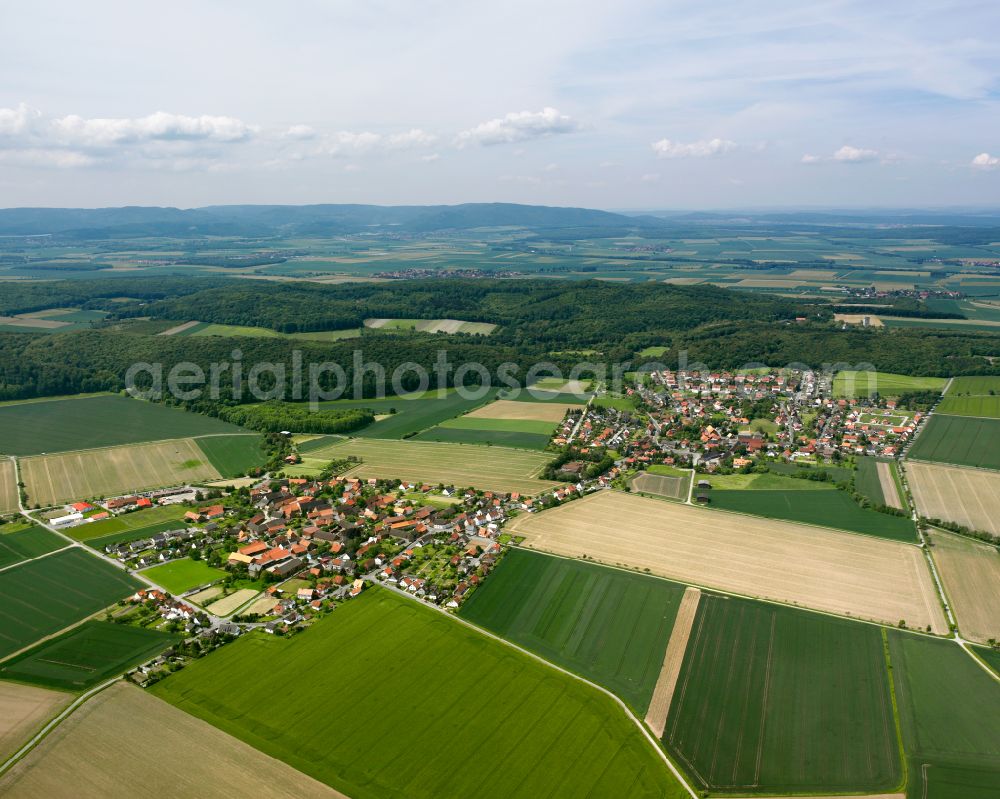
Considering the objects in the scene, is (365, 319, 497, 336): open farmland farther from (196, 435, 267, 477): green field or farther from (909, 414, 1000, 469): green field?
(909, 414, 1000, 469): green field

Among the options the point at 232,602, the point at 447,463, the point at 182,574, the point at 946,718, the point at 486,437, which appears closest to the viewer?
the point at 946,718

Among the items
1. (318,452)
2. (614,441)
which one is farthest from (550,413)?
(318,452)

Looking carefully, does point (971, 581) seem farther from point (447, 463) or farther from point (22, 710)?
point (22, 710)

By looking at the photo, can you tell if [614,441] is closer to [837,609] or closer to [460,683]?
[837,609]

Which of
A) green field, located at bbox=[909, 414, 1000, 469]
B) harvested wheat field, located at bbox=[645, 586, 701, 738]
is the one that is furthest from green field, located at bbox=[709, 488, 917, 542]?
green field, located at bbox=[909, 414, 1000, 469]

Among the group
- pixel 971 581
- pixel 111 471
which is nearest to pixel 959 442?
pixel 971 581

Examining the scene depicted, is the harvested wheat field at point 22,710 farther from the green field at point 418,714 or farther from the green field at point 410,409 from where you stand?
the green field at point 410,409

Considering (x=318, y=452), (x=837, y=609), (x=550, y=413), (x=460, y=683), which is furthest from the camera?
(x=550, y=413)

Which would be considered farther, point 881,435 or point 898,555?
point 881,435
